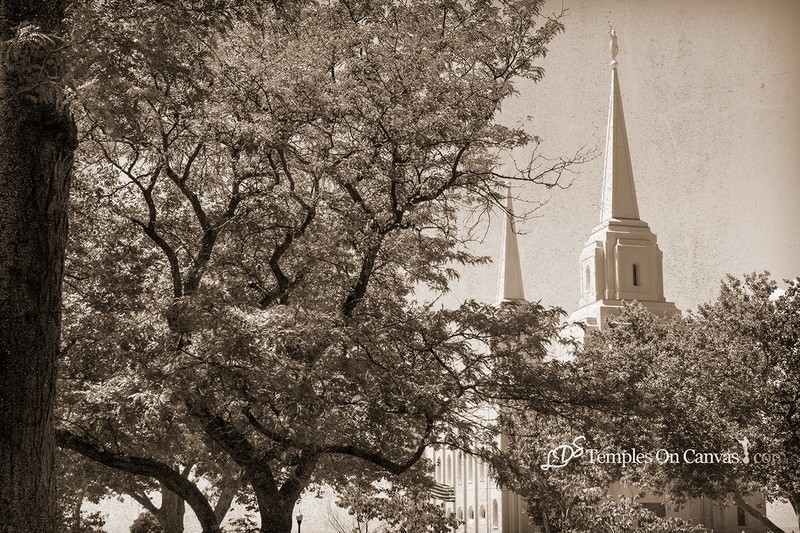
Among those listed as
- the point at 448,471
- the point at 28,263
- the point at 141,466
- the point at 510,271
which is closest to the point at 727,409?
the point at 141,466

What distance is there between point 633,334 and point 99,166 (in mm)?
25209

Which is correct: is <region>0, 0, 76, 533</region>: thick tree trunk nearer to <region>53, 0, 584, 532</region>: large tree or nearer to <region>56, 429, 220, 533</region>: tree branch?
<region>53, 0, 584, 532</region>: large tree

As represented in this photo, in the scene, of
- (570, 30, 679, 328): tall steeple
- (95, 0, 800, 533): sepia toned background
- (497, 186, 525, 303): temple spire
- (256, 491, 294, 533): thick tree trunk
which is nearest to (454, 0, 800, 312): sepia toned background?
(95, 0, 800, 533): sepia toned background

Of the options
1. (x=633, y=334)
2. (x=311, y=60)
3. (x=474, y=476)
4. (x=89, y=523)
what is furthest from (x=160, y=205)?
(x=474, y=476)

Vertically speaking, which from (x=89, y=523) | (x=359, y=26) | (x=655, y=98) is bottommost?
(x=89, y=523)

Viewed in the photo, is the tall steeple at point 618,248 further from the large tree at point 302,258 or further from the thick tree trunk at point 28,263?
the thick tree trunk at point 28,263

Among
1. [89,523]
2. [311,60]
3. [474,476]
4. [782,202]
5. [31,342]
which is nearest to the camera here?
[31,342]

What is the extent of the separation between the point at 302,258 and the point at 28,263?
8.19 metres

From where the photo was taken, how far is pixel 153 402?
37.9 ft

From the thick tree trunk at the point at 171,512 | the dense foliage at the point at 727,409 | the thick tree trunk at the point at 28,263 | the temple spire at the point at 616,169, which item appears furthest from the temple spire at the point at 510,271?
the thick tree trunk at the point at 28,263

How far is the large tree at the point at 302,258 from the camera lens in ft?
41.3

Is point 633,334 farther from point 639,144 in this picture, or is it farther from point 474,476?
point 474,476

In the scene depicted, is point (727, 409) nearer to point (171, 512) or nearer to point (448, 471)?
point (171, 512)

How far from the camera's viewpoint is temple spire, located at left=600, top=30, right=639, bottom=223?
73750 mm
